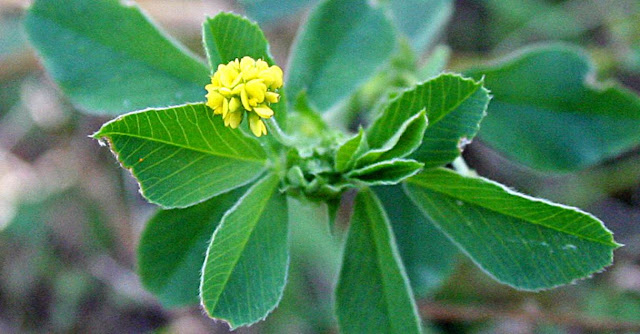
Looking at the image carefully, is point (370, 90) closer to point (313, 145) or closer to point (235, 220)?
point (313, 145)

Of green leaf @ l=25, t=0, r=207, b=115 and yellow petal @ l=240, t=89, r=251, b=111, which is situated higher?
yellow petal @ l=240, t=89, r=251, b=111

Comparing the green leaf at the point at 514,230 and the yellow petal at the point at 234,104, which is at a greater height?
the yellow petal at the point at 234,104

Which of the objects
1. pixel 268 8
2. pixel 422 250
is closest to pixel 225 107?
pixel 422 250

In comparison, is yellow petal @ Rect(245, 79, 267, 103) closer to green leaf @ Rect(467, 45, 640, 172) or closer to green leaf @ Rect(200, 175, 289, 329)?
green leaf @ Rect(200, 175, 289, 329)

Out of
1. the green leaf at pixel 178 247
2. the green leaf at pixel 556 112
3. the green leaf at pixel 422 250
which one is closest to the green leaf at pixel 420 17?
the green leaf at pixel 556 112

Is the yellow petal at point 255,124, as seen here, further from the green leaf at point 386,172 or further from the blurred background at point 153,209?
the blurred background at point 153,209

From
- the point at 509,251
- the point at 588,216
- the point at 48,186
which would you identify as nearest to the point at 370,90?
the point at 509,251

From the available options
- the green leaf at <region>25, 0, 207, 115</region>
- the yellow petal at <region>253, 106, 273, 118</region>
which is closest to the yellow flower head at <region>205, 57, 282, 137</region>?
the yellow petal at <region>253, 106, 273, 118</region>
